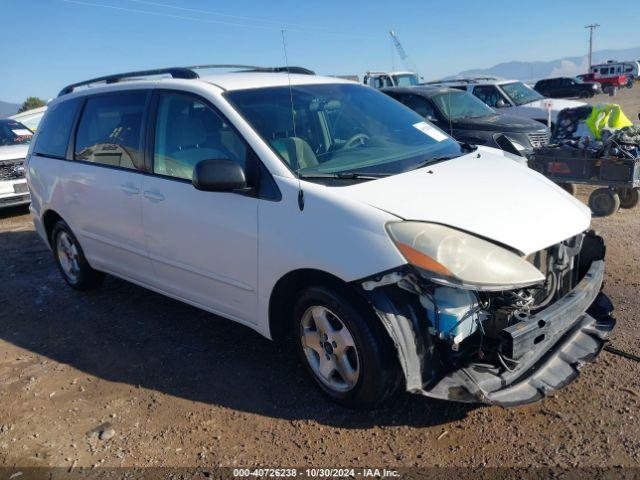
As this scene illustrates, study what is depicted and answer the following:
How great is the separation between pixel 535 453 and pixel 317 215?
162cm

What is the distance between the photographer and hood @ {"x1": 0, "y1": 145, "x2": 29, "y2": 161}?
958 centimetres

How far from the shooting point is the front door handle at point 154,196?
12.8 feet

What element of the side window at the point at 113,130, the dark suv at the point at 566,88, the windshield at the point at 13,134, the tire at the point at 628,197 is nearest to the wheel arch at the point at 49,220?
the side window at the point at 113,130

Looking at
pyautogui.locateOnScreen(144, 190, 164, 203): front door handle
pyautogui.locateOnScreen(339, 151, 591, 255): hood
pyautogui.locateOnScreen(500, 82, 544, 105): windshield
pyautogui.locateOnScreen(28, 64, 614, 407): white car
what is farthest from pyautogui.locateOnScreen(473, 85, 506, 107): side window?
pyautogui.locateOnScreen(144, 190, 164, 203): front door handle

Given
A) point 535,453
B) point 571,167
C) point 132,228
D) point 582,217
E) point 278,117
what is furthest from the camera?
point 571,167

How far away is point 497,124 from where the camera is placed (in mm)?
10211

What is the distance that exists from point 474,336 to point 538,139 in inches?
334

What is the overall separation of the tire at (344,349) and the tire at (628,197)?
242 inches

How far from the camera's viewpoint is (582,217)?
3297mm

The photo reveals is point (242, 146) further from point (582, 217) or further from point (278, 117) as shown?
point (582, 217)

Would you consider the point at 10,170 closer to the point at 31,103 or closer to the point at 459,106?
the point at 459,106

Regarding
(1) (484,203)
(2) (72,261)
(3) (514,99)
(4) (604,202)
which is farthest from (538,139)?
(2) (72,261)

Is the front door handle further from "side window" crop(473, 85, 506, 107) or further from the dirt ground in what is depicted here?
"side window" crop(473, 85, 506, 107)

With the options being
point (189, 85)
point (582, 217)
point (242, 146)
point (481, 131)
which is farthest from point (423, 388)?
point (481, 131)
